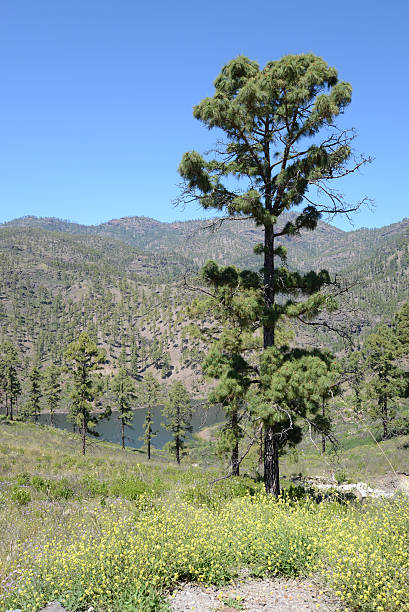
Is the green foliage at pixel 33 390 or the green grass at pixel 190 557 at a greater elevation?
the green grass at pixel 190 557

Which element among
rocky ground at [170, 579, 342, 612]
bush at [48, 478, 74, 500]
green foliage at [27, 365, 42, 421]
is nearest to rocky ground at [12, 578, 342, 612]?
rocky ground at [170, 579, 342, 612]

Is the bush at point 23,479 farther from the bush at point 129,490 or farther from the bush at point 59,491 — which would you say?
the bush at point 129,490

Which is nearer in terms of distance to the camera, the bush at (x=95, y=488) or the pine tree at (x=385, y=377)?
the bush at (x=95, y=488)

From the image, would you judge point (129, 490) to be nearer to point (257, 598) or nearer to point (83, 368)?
point (257, 598)

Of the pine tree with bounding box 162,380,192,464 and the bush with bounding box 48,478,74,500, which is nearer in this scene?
the bush with bounding box 48,478,74,500

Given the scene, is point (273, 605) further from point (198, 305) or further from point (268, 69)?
point (268, 69)

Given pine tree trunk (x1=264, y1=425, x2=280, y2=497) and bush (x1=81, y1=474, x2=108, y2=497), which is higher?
pine tree trunk (x1=264, y1=425, x2=280, y2=497)

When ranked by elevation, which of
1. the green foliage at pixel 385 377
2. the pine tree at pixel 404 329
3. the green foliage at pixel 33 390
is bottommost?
the green foliage at pixel 33 390

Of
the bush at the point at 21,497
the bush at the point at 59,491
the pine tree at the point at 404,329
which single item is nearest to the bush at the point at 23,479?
the bush at the point at 59,491

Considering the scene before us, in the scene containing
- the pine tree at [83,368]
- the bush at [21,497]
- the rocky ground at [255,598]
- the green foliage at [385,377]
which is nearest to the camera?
the rocky ground at [255,598]

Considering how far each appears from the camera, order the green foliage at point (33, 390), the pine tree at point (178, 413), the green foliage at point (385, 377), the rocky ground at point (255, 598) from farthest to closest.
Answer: the green foliage at point (33, 390) → the pine tree at point (178, 413) → the green foliage at point (385, 377) → the rocky ground at point (255, 598)

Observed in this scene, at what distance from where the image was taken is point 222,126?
10281 mm

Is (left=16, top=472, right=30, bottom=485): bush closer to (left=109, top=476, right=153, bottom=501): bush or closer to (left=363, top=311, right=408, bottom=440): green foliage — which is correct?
(left=109, top=476, right=153, bottom=501): bush

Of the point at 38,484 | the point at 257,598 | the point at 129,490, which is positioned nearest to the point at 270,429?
the point at 129,490
